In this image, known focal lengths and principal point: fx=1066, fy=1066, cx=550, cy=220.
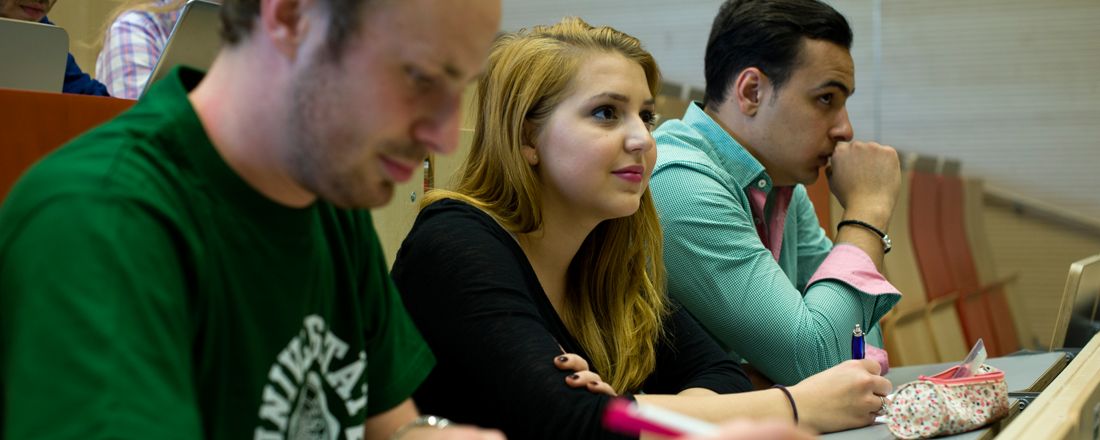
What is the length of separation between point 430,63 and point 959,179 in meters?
4.52

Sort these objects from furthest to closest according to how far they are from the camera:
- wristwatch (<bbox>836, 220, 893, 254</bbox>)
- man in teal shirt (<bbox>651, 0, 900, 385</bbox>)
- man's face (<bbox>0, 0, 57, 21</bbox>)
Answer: man's face (<bbox>0, 0, 57, 21</bbox>) < wristwatch (<bbox>836, 220, 893, 254</bbox>) < man in teal shirt (<bbox>651, 0, 900, 385</bbox>)

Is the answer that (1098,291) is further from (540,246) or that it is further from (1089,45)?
(1089,45)

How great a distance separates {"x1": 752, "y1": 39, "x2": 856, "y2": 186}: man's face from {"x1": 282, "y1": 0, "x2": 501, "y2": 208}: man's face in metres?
1.37

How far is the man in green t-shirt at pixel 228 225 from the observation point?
598 millimetres

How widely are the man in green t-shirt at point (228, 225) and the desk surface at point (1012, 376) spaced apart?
2.09 feet

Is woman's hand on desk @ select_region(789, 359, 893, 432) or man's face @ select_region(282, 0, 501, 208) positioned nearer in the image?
man's face @ select_region(282, 0, 501, 208)

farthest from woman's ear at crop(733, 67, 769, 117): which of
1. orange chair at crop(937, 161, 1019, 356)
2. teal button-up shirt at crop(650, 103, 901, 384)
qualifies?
orange chair at crop(937, 161, 1019, 356)

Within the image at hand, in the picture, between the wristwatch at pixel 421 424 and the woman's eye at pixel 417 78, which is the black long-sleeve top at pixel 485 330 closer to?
the wristwatch at pixel 421 424

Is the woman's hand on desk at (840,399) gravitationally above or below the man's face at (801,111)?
below

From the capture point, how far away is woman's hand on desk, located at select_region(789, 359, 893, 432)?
1.33 metres

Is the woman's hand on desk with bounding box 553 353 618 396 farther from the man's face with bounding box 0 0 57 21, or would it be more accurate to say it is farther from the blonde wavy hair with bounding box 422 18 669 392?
the man's face with bounding box 0 0 57 21

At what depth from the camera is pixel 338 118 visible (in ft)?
2.40

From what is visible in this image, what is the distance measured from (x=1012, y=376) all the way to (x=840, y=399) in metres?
0.45

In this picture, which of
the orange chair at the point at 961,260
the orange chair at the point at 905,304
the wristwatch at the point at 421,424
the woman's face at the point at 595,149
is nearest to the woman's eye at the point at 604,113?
the woman's face at the point at 595,149
